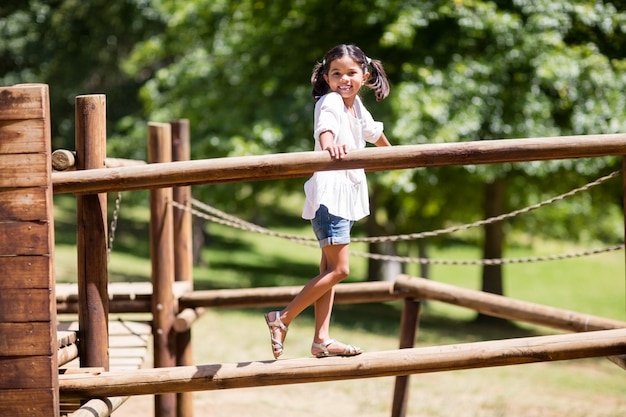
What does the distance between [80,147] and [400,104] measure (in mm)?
8401

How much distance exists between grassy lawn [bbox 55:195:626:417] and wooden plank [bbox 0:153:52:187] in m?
4.26

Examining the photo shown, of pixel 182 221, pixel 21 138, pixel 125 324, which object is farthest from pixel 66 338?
pixel 182 221

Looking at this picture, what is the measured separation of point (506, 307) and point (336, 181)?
2159 mm

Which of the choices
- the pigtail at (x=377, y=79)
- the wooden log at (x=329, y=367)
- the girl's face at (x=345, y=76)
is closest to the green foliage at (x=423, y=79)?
the pigtail at (x=377, y=79)

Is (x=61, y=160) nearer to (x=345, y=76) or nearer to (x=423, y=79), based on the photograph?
(x=345, y=76)

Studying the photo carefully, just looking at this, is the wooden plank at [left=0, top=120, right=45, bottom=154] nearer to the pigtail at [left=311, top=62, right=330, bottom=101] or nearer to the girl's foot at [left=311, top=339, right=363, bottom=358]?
the pigtail at [left=311, top=62, right=330, bottom=101]

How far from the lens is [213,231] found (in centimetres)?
2906

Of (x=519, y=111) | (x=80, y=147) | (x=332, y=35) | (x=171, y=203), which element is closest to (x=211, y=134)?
(x=332, y=35)

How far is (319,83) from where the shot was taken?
432 centimetres

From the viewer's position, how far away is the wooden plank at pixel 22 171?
3662 millimetres

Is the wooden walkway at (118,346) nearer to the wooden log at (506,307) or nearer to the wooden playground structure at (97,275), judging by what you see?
the wooden playground structure at (97,275)

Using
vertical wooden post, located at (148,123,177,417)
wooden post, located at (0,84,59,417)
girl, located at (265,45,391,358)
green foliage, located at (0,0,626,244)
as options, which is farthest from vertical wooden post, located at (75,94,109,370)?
green foliage, located at (0,0,626,244)

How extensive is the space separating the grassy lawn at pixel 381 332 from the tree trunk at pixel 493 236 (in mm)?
765

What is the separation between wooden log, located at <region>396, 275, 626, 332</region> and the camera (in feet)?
18.1
